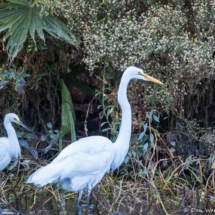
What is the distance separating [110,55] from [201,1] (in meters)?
1.31

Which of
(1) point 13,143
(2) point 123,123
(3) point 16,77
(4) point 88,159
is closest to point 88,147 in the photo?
(4) point 88,159

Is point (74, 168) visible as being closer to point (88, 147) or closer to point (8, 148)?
point (88, 147)

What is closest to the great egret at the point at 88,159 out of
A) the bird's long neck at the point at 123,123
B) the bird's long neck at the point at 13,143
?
the bird's long neck at the point at 123,123

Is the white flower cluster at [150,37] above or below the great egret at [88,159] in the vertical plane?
above

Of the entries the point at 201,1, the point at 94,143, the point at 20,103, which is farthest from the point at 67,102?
the point at 201,1

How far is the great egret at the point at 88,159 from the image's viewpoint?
3.18 m

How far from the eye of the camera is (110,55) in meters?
4.21

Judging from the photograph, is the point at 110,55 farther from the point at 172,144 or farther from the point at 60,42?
the point at 172,144

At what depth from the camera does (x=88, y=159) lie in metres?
3.31

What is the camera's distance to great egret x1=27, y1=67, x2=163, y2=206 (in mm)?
3178

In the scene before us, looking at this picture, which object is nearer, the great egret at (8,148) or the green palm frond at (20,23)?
the green palm frond at (20,23)

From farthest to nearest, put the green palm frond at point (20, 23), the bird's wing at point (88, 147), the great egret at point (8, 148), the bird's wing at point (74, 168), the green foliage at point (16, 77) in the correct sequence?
the green foliage at point (16, 77) → the great egret at point (8, 148) → the green palm frond at point (20, 23) → the bird's wing at point (88, 147) → the bird's wing at point (74, 168)

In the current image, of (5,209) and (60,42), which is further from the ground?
(60,42)

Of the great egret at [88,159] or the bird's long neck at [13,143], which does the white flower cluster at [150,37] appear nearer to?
the great egret at [88,159]
